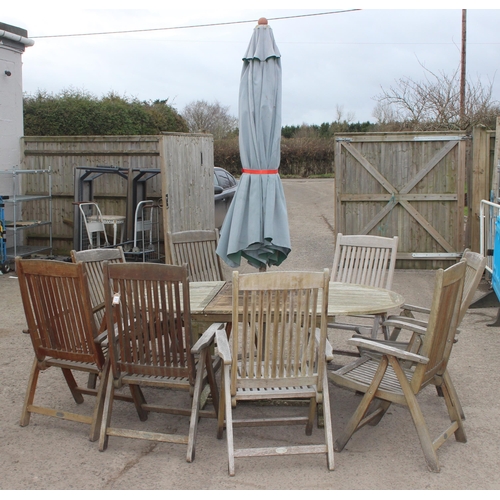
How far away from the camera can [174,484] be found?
3188 mm

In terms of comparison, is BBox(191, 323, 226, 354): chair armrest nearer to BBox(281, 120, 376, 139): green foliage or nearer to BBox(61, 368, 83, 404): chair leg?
BBox(61, 368, 83, 404): chair leg

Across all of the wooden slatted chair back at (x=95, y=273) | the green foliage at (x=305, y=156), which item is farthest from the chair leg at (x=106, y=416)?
the green foliage at (x=305, y=156)

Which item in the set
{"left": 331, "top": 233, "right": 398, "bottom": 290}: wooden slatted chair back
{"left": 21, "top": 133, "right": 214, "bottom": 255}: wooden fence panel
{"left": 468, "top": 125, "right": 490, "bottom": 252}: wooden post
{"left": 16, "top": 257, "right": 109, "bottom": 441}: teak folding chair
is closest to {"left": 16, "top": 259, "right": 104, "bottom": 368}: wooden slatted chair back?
{"left": 16, "top": 257, "right": 109, "bottom": 441}: teak folding chair

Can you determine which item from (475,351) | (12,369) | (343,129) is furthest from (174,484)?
(343,129)

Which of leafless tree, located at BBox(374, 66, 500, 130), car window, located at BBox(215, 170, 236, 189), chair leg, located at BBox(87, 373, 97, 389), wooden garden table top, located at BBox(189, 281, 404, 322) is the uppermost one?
leafless tree, located at BBox(374, 66, 500, 130)

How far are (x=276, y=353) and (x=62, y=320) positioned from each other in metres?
1.33

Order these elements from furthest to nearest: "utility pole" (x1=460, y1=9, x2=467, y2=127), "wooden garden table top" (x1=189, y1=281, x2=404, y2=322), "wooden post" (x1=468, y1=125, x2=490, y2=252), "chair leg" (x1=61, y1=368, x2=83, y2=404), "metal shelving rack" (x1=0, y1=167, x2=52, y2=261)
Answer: "utility pole" (x1=460, y1=9, x2=467, y2=127) → "metal shelving rack" (x1=0, y1=167, x2=52, y2=261) → "wooden post" (x1=468, y1=125, x2=490, y2=252) → "chair leg" (x1=61, y1=368, x2=83, y2=404) → "wooden garden table top" (x1=189, y1=281, x2=404, y2=322)

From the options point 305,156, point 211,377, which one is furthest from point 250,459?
point 305,156

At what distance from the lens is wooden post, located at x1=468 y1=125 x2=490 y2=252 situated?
28.2ft

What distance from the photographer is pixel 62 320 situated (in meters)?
3.71

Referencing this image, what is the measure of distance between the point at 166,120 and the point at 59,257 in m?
9.93

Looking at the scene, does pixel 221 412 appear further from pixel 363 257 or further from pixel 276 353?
pixel 363 257

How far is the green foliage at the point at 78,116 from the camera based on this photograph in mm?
15867

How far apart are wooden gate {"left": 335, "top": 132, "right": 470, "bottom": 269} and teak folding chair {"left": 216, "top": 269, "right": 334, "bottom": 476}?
6027 mm
